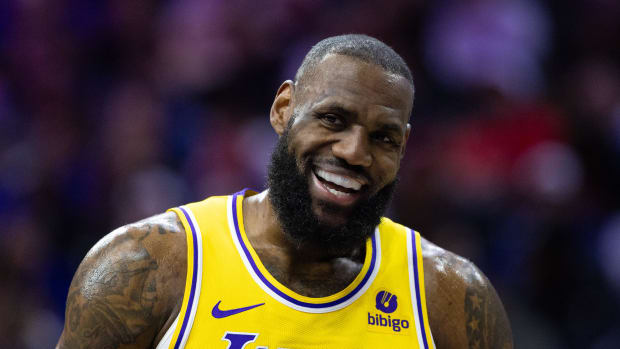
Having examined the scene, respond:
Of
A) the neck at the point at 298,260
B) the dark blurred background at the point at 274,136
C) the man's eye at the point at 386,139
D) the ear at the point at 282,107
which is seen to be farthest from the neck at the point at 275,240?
the dark blurred background at the point at 274,136

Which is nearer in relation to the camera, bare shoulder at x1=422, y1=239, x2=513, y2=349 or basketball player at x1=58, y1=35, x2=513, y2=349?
basketball player at x1=58, y1=35, x2=513, y2=349

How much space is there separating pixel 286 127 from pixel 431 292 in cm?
84

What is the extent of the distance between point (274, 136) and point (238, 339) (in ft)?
14.6

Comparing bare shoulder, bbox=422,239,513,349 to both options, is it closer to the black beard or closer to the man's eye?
the black beard

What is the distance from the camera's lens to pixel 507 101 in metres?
6.89

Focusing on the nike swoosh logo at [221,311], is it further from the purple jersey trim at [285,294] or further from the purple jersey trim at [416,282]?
the purple jersey trim at [416,282]

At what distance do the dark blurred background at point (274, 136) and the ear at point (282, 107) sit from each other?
121 inches

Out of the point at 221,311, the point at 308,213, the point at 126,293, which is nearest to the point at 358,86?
the point at 308,213

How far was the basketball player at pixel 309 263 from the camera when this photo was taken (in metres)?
2.62

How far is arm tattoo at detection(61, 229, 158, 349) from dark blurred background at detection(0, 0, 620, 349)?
3.49m

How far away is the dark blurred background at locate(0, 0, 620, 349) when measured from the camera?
5.86 m

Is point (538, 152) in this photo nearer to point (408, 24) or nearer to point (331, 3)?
point (408, 24)

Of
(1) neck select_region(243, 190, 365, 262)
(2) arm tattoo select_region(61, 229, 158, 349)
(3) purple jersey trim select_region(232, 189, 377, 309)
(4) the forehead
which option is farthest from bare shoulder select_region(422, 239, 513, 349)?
(2) arm tattoo select_region(61, 229, 158, 349)

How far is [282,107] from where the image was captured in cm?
310
